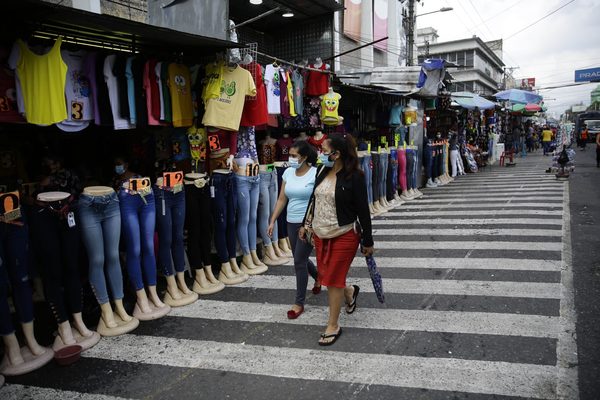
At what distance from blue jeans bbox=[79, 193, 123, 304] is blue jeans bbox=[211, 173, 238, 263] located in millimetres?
1490

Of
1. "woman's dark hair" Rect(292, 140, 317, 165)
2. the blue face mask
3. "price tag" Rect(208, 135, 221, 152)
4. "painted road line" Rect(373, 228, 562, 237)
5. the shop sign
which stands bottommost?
"painted road line" Rect(373, 228, 562, 237)

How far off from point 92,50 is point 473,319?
222 inches

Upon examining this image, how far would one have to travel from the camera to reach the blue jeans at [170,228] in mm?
5023

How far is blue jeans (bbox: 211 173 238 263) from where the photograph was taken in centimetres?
579

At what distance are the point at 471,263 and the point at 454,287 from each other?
111cm

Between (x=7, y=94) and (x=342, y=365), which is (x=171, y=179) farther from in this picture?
(x=342, y=365)

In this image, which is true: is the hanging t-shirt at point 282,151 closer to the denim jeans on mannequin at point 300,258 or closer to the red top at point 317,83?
the red top at point 317,83

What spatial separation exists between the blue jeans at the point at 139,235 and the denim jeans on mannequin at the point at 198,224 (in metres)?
0.60

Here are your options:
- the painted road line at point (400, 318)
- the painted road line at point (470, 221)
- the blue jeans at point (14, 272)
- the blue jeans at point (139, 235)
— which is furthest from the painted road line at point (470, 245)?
the blue jeans at point (14, 272)

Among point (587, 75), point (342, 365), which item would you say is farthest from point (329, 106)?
point (587, 75)

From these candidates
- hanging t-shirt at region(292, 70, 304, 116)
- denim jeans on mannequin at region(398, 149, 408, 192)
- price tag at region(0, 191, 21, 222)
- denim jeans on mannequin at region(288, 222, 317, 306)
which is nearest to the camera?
price tag at region(0, 191, 21, 222)

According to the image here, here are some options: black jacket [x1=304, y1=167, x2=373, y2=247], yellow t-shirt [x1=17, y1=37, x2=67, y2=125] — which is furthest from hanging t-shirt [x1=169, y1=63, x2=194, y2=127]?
black jacket [x1=304, y1=167, x2=373, y2=247]

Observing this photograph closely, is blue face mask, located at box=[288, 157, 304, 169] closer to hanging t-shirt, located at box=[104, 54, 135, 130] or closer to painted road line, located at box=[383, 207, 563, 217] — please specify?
hanging t-shirt, located at box=[104, 54, 135, 130]

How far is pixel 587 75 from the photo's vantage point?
47312 mm
